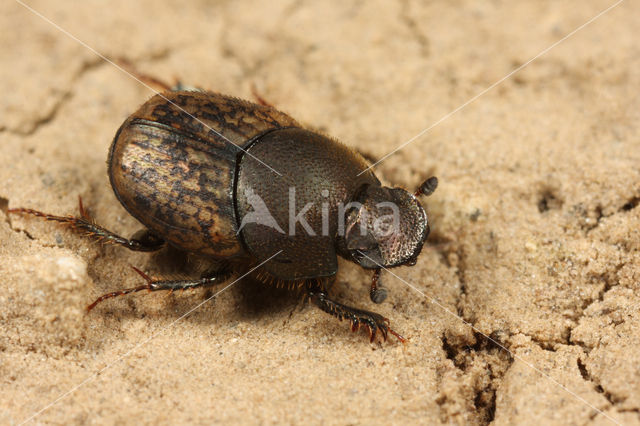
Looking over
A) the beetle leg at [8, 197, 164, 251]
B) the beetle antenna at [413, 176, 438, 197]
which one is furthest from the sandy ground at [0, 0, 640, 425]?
the beetle antenna at [413, 176, 438, 197]

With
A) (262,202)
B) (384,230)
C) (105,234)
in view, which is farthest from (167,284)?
(384,230)

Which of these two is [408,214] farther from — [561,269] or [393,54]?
[393,54]

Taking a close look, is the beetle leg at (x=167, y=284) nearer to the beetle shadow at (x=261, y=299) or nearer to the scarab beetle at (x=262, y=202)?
the scarab beetle at (x=262, y=202)

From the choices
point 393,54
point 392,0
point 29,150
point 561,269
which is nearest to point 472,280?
point 561,269

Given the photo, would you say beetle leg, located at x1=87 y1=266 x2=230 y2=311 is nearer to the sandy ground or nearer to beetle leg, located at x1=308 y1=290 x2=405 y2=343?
the sandy ground

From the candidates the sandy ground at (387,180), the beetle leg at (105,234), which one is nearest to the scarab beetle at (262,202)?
the beetle leg at (105,234)
